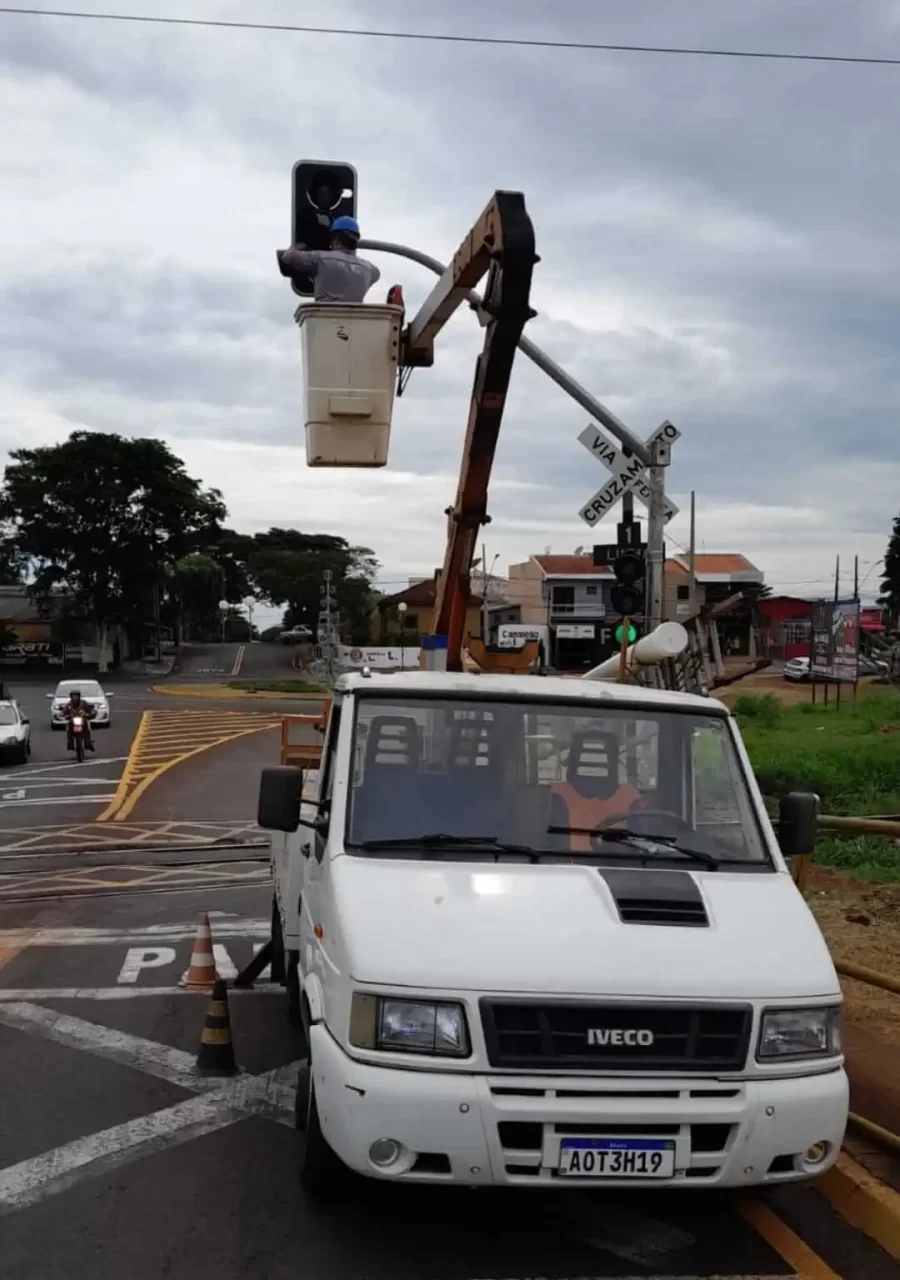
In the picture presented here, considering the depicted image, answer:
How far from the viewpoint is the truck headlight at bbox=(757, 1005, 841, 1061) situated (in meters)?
4.54

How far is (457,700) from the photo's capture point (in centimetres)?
588

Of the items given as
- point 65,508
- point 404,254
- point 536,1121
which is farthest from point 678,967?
point 65,508

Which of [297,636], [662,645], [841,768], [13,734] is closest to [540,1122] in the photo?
[662,645]

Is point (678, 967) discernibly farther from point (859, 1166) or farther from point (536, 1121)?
point (859, 1166)

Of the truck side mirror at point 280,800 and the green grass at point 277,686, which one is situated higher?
the truck side mirror at point 280,800

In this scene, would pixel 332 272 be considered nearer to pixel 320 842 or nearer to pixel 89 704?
pixel 320 842

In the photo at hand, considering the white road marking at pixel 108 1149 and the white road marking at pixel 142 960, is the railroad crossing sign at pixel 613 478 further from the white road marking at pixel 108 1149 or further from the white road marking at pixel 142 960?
the white road marking at pixel 108 1149

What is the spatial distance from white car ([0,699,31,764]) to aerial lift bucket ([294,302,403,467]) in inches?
759

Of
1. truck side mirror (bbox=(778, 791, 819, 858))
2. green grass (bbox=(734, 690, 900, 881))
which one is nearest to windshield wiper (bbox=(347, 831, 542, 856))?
truck side mirror (bbox=(778, 791, 819, 858))

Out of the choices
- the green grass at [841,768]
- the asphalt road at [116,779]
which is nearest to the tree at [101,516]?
the asphalt road at [116,779]

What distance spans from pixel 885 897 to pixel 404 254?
701 cm

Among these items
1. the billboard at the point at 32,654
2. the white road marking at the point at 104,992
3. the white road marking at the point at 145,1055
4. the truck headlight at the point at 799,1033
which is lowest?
the billboard at the point at 32,654

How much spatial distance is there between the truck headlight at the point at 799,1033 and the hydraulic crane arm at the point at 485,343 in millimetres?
4414

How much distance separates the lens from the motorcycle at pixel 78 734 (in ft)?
91.2
